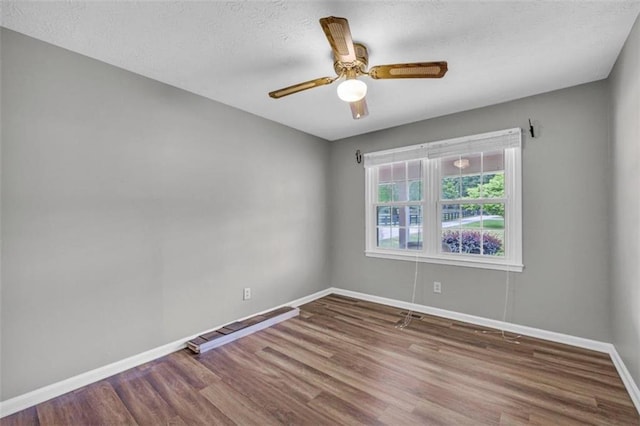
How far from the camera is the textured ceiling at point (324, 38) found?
5.52 ft

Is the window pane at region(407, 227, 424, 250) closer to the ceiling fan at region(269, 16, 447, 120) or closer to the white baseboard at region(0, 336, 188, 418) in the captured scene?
the ceiling fan at region(269, 16, 447, 120)

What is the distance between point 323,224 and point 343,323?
1610 millimetres

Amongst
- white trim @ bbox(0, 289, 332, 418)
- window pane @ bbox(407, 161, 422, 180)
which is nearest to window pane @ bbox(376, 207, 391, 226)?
window pane @ bbox(407, 161, 422, 180)

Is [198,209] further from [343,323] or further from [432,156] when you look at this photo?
[432,156]

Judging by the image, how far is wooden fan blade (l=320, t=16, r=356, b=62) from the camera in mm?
1418

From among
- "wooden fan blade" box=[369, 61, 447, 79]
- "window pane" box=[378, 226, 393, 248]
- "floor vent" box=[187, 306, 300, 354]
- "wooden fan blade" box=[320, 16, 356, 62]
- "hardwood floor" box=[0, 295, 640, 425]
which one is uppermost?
"wooden fan blade" box=[320, 16, 356, 62]

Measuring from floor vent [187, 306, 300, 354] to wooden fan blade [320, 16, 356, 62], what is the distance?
263 cm

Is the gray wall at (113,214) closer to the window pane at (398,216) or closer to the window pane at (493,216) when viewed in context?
the window pane at (398,216)

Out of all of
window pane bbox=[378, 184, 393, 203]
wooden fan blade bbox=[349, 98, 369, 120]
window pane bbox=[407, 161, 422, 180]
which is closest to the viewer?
wooden fan blade bbox=[349, 98, 369, 120]

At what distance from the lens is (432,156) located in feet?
11.5

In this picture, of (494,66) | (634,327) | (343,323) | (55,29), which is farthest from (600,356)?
(55,29)

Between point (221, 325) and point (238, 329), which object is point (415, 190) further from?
point (221, 325)

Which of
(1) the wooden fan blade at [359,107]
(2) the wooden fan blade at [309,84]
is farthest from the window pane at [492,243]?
(2) the wooden fan blade at [309,84]

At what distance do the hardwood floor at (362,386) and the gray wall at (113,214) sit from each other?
1.38 feet
